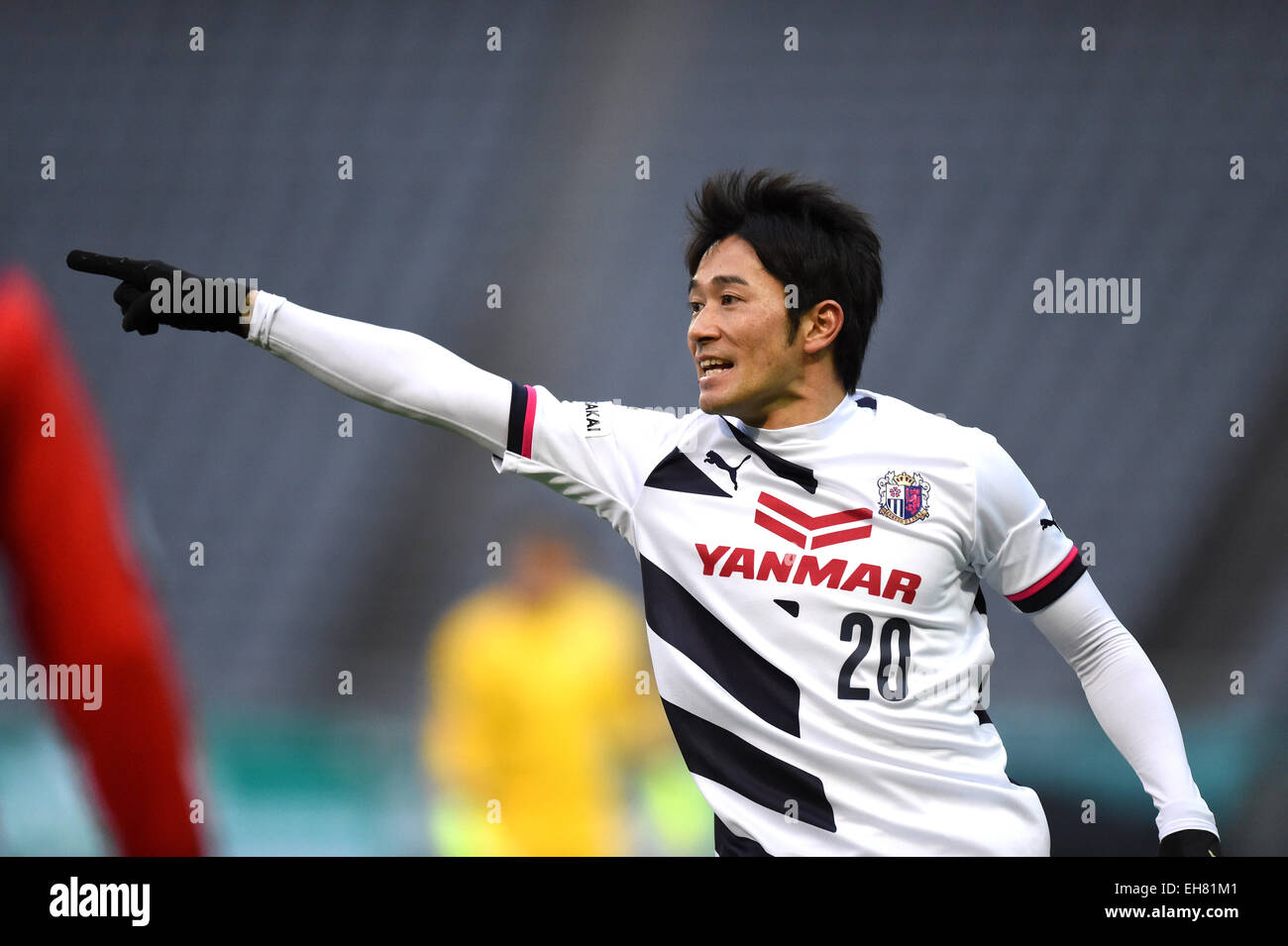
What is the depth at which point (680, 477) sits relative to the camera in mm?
2205

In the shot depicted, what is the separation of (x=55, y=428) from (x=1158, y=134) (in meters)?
3.97

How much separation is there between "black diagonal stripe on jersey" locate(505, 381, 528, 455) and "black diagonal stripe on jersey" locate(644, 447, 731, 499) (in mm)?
239

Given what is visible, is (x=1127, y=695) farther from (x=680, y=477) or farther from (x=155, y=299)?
(x=155, y=299)

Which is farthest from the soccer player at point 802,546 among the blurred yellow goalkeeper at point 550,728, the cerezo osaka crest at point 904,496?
the blurred yellow goalkeeper at point 550,728

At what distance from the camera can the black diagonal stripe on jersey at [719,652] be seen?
2057 millimetres

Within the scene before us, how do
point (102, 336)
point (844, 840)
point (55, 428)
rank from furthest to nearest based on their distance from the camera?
1. point (102, 336)
2. point (55, 428)
3. point (844, 840)

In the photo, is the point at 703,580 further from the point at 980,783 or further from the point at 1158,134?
the point at 1158,134

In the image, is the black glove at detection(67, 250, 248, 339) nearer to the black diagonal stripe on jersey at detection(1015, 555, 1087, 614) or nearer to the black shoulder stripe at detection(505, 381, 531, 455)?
the black shoulder stripe at detection(505, 381, 531, 455)

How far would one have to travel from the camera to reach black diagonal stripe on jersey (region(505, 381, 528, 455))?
214 centimetres

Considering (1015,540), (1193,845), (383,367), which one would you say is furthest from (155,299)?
(1193,845)

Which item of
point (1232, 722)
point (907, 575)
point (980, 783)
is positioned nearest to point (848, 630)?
point (907, 575)

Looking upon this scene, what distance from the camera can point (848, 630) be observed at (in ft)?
6.84

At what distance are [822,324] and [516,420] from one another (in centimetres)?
60

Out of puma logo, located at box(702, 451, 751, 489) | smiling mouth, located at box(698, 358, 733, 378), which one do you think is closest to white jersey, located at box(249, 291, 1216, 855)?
puma logo, located at box(702, 451, 751, 489)
